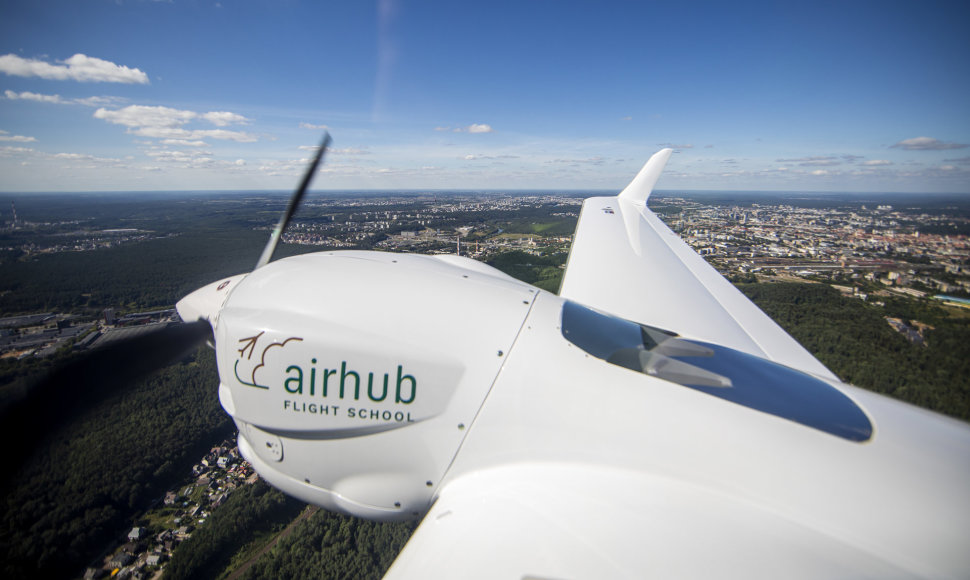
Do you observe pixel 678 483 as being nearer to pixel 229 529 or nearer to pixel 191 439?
pixel 229 529

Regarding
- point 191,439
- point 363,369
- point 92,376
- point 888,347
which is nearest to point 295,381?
point 363,369

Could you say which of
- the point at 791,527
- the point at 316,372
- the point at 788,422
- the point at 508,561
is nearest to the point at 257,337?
the point at 316,372

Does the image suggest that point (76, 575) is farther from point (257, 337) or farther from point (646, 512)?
point (646, 512)

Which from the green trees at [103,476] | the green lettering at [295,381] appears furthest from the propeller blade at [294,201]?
the green trees at [103,476]

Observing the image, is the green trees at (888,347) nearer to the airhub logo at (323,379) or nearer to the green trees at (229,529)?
the airhub logo at (323,379)

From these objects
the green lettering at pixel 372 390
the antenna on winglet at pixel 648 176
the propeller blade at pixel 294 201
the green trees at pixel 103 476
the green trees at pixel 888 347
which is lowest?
the green trees at pixel 103 476

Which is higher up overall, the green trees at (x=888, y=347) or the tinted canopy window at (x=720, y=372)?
the tinted canopy window at (x=720, y=372)
